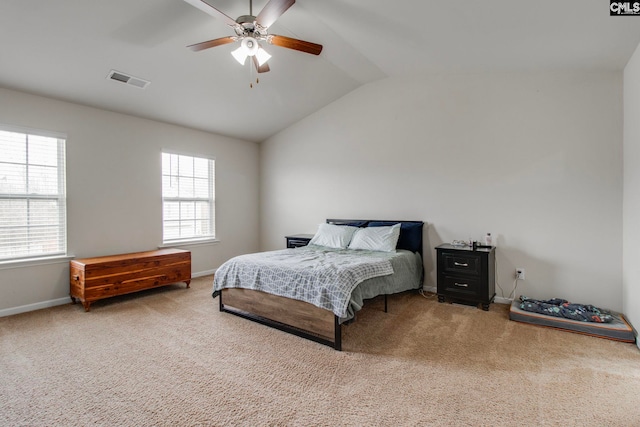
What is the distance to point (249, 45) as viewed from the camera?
275 centimetres

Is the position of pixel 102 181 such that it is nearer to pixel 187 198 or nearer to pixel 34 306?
pixel 187 198

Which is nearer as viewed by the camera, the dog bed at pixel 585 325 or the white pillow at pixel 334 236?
the dog bed at pixel 585 325

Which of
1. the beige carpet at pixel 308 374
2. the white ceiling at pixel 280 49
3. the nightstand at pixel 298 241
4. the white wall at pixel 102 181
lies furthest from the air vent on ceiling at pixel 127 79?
the nightstand at pixel 298 241

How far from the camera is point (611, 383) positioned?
7.10ft

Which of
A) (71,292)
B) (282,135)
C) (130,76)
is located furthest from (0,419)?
(282,135)

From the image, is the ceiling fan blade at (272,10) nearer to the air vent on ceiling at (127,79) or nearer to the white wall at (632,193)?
the air vent on ceiling at (127,79)

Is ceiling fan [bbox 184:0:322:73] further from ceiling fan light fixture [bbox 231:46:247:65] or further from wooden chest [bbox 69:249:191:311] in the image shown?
wooden chest [bbox 69:249:191:311]

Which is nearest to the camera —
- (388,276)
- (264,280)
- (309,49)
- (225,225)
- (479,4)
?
(479,4)

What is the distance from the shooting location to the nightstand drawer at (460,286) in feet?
12.1

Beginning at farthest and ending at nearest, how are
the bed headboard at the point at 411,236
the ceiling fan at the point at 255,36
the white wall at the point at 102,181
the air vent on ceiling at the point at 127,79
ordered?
1. the bed headboard at the point at 411,236
2. the white wall at the point at 102,181
3. the air vent on ceiling at the point at 127,79
4. the ceiling fan at the point at 255,36

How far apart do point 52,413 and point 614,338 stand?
14.1 ft

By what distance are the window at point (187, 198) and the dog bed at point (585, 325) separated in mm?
4656

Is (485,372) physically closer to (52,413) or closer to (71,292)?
(52,413)

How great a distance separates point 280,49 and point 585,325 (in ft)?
13.7
